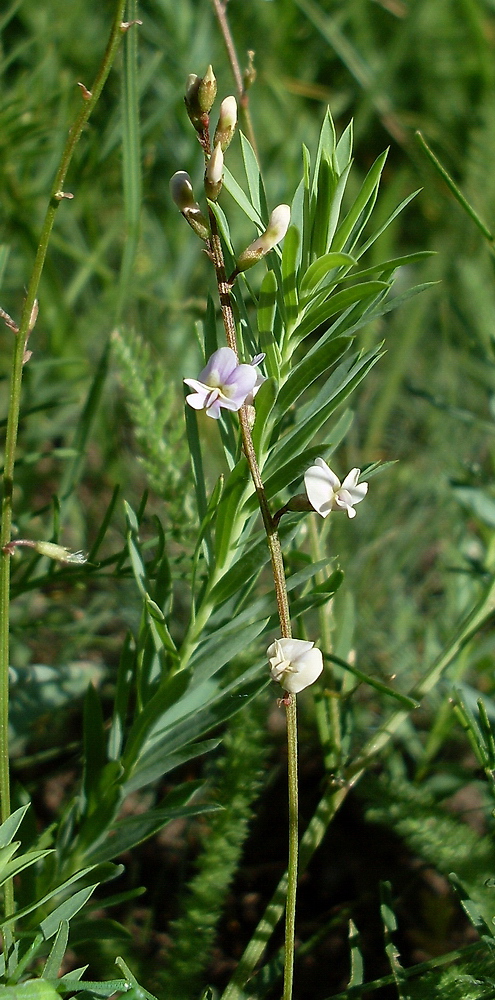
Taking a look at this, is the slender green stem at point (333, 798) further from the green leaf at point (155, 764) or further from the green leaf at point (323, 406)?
the green leaf at point (323, 406)

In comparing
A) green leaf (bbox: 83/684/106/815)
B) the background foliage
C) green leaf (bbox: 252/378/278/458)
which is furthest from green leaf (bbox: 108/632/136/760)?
green leaf (bbox: 252/378/278/458)

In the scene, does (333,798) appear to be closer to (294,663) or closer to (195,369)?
(294,663)

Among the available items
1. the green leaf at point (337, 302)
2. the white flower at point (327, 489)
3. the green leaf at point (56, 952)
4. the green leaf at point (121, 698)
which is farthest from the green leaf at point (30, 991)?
the green leaf at point (337, 302)

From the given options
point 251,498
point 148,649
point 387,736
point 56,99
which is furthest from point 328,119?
point 56,99

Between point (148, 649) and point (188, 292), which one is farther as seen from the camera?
point (188, 292)

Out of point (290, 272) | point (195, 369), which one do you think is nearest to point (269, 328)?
point (290, 272)

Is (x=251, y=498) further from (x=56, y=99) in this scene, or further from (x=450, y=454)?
(x=56, y=99)

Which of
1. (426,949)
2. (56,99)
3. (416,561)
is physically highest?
(56,99)
